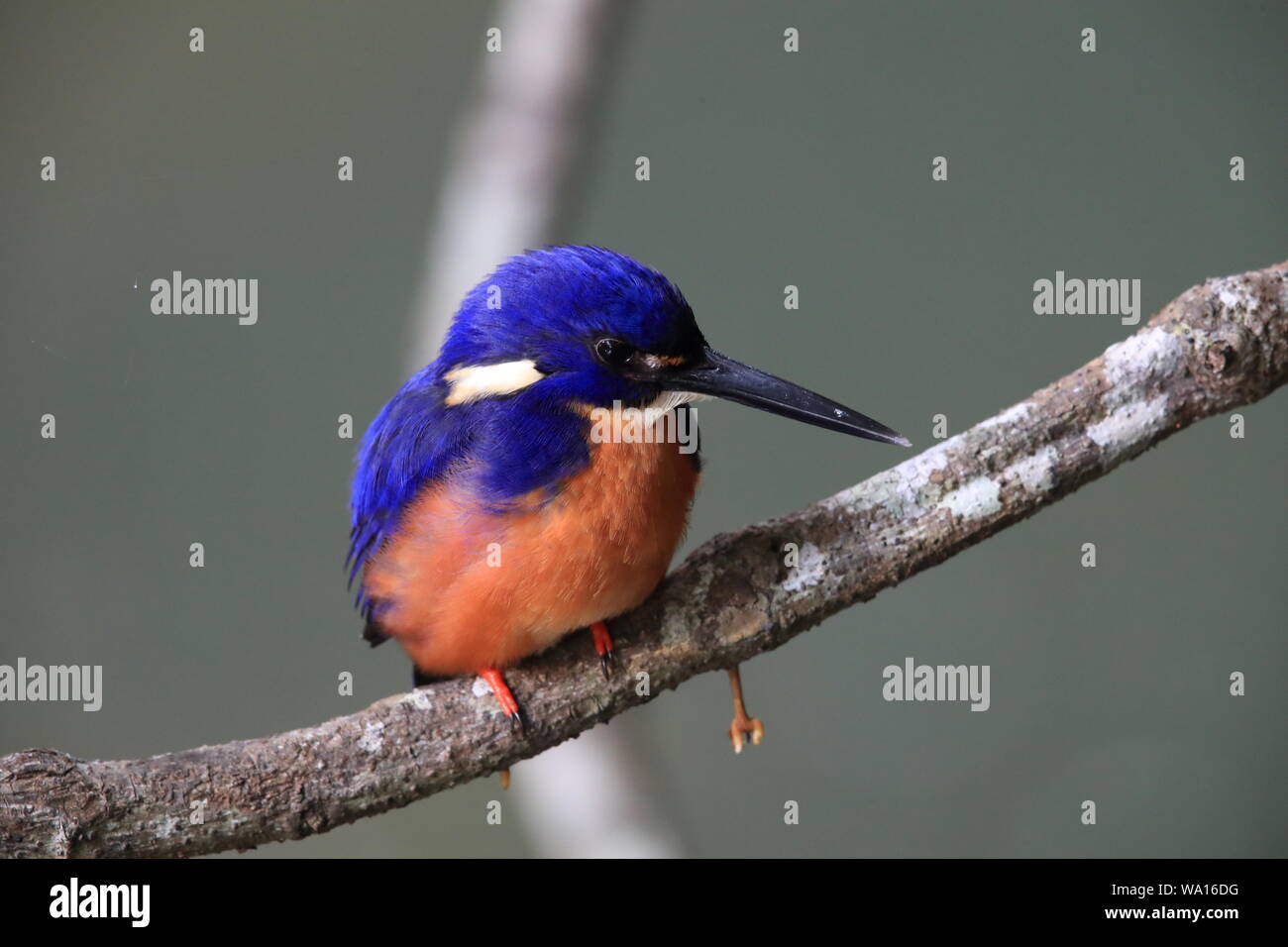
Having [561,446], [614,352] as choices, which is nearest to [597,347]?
[614,352]

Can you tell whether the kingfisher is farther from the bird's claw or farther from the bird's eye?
the bird's claw

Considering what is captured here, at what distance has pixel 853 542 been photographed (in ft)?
6.08

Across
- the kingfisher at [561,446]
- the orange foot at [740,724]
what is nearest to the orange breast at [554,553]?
the kingfisher at [561,446]

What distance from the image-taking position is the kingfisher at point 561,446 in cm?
181

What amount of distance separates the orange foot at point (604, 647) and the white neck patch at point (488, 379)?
39cm

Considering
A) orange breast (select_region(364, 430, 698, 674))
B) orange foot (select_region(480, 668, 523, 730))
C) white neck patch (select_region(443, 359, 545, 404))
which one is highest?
white neck patch (select_region(443, 359, 545, 404))

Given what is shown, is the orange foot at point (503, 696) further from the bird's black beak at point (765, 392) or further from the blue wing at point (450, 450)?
the bird's black beak at point (765, 392)

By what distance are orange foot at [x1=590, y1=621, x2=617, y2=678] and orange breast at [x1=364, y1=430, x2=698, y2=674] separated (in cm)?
3

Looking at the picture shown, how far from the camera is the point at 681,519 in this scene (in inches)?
75.1

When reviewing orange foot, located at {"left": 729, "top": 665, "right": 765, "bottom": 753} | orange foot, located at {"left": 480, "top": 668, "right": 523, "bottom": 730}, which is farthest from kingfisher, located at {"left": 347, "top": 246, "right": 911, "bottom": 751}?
orange foot, located at {"left": 729, "top": 665, "right": 765, "bottom": 753}

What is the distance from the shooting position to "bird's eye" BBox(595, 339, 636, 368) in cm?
181
